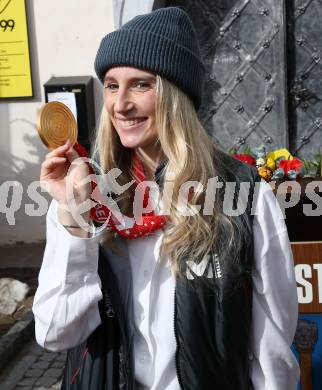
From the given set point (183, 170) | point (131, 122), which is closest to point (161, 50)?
point (131, 122)

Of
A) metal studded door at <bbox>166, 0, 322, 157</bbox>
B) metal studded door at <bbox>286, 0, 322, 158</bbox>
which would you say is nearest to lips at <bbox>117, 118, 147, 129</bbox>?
metal studded door at <bbox>166, 0, 322, 157</bbox>

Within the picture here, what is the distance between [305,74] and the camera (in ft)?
18.4

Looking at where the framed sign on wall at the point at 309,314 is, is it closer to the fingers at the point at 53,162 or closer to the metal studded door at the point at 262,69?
the fingers at the point at 53,162

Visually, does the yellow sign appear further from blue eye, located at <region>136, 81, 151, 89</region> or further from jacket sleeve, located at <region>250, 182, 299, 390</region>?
jacket sleeve, located at <region>250, 182, 299, 390</region>

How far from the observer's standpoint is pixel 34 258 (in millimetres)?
5902

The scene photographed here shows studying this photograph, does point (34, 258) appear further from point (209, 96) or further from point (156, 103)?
point (156, 103)

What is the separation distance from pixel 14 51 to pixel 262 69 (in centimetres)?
243

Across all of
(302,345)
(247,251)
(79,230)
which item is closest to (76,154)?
(79,230)

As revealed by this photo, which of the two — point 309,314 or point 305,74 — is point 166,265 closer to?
point 309,314

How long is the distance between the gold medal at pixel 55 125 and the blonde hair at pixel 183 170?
0.16m

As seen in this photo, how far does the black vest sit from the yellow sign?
15.0 ft

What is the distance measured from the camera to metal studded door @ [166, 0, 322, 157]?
552 centimetres

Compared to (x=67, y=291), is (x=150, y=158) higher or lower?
higher

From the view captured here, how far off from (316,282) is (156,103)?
67.3 inches
